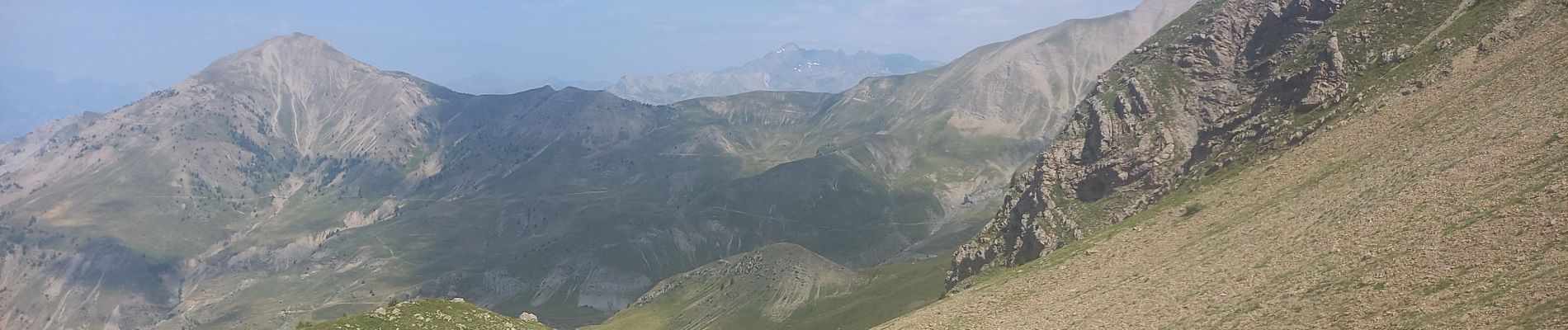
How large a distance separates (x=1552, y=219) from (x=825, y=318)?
12062 centimetres

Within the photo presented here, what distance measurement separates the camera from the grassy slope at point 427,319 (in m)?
55.8

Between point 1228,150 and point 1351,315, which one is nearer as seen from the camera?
point 1351,315

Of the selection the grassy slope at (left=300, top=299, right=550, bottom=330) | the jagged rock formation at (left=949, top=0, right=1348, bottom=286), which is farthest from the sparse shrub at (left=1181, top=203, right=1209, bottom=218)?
the grassy slope at (left=300, top=299, right=550, bottom=330)

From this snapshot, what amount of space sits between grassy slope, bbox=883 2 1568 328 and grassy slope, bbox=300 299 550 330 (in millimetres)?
37000

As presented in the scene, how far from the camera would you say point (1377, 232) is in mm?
51094

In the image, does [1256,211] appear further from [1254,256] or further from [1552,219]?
[1552,219]

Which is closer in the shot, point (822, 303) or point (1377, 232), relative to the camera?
point (1377, 232)

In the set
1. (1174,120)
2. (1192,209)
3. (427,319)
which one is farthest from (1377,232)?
(427,319)

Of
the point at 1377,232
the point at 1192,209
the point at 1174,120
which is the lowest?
the point at 1192,209

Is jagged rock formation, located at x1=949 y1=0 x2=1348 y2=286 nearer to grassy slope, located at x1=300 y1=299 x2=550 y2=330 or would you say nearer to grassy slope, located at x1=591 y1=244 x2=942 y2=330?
grassy slope, located at x1=591 y1=244 x2=942 y2=330

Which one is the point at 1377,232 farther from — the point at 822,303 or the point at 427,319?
the point at 822,303

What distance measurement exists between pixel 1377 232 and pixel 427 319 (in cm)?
6743

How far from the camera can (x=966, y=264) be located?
385ft

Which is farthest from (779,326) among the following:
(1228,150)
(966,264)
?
(1228,150)
